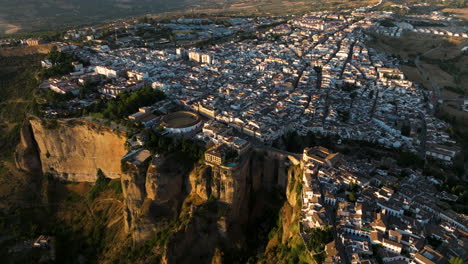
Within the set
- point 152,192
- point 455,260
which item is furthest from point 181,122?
point 455,260

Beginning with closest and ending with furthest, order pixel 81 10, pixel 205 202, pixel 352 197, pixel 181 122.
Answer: pixel 352 197
pixel 205 202
pixel 181 122
pixel 81 10

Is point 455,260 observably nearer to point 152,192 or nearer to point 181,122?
point 152,192

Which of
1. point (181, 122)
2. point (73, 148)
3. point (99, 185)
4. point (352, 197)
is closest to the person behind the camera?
point (352, 197)

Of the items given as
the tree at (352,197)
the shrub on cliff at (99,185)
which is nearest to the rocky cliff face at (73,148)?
the shrub on cliff at (99,185)

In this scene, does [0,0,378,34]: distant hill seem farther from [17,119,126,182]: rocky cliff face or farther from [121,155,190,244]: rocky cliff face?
[121,155,190,244]: rocky cliff face

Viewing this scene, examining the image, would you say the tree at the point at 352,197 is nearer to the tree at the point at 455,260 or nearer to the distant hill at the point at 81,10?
the tree at the point at 455,260

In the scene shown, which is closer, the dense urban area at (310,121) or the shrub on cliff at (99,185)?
the dense urban area at (310,121)

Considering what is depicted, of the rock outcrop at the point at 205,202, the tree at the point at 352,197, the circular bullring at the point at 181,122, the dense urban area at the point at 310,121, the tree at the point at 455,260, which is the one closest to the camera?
the tree at the point at 455,260

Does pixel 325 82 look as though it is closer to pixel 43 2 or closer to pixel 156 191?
pixel 156 191
